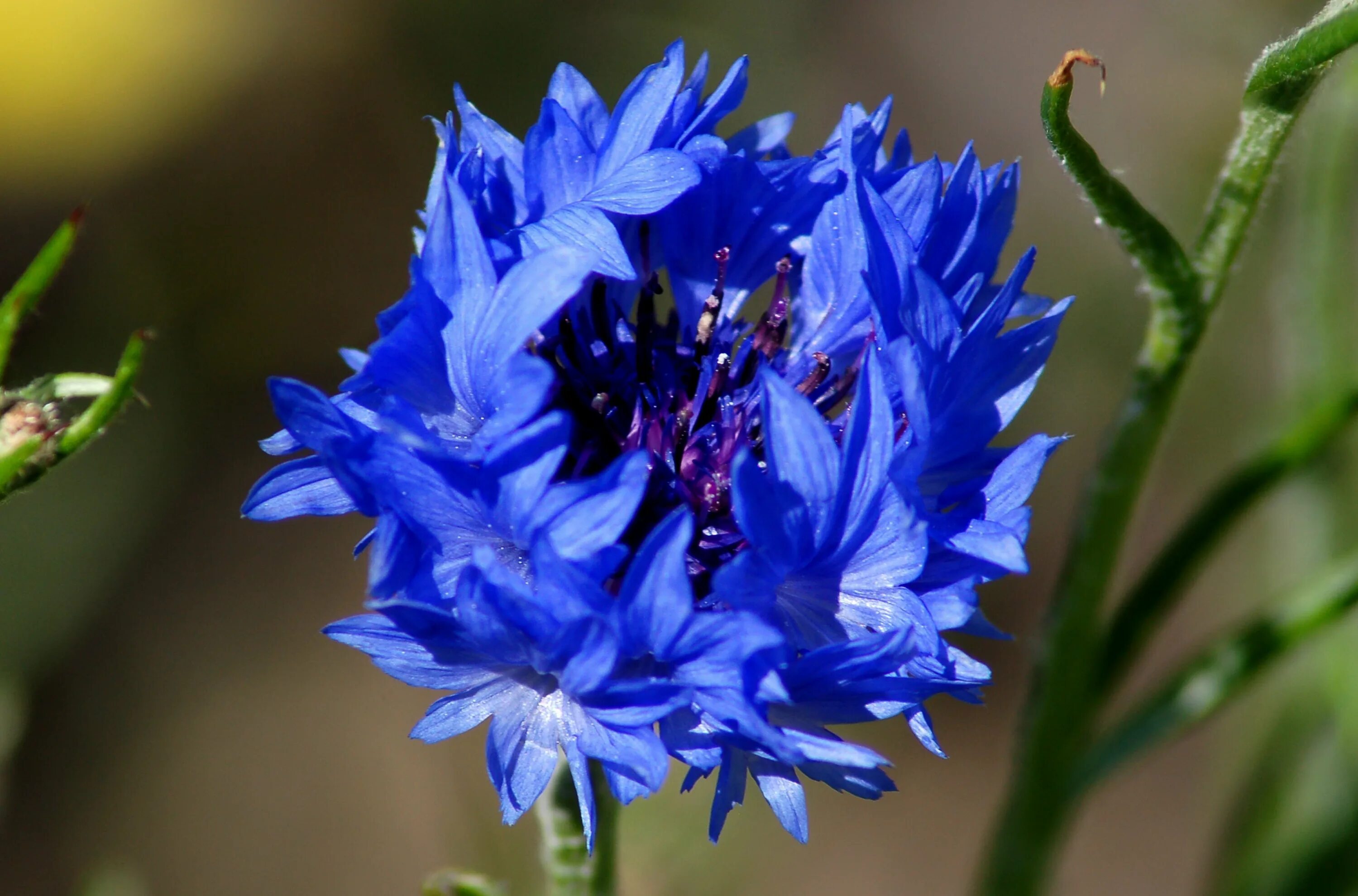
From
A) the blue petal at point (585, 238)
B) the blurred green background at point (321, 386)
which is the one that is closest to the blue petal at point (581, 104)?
the blue petal at point (585, 238)

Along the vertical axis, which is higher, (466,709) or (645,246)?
(645,246)

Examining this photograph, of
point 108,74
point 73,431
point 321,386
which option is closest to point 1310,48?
point 73,431

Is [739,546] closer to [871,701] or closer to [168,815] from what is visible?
[871,701]

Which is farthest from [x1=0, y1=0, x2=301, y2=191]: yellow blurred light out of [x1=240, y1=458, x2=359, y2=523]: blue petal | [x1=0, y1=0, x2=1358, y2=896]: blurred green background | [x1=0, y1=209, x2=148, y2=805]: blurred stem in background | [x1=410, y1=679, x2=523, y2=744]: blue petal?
[x1=410, y1=679, x2=523, y2=744]: blue petal

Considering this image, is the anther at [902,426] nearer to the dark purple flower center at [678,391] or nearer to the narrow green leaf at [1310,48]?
the dark purple flower center at [678,391]

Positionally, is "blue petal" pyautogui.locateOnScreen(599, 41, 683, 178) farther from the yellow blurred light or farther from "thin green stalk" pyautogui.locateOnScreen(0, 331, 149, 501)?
the yellow blurred light

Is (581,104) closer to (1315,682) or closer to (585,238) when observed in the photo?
(585,238)
